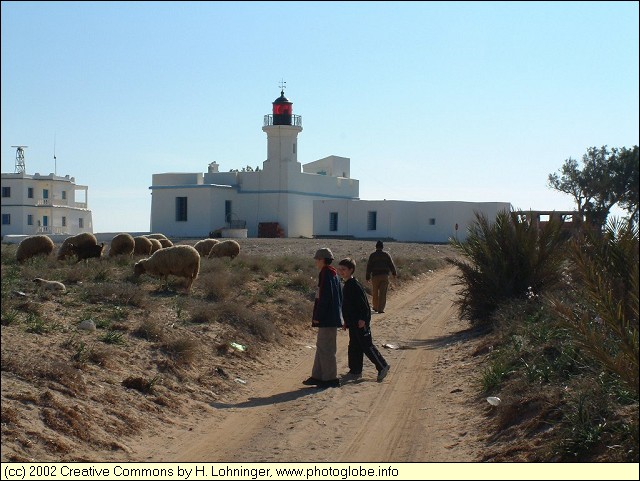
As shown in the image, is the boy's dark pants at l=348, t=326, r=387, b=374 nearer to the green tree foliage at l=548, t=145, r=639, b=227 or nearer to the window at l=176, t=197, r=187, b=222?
the green tree foliage at l=548, t=145, r=639, b=227

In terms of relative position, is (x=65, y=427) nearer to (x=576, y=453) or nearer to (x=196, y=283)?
(x=576, y=453)

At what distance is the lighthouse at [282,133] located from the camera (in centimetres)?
5897

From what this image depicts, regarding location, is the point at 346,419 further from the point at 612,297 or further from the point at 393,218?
the point at 393,218

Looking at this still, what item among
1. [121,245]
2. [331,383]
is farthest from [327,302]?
[121,245]

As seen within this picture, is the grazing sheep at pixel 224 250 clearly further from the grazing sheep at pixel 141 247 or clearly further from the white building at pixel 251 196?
the white building at pixel 251 196

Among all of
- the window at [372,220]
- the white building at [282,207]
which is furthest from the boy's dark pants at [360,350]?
the window at [372,220]

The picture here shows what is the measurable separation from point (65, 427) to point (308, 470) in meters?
2.52

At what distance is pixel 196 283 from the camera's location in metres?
19.0

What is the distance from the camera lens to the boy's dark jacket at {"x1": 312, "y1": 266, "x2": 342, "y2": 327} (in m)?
11.4

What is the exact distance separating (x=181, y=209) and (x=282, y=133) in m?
8.63

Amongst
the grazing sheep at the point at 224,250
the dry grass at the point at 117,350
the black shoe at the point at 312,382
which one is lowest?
the black shoe at the point at 312,382

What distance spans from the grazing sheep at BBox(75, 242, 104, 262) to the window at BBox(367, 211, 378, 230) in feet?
116

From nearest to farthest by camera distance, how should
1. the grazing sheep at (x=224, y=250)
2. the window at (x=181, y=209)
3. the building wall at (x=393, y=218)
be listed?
the grazing sheep at (x=224, y=250) < the building wall at (x=393, y=218) < the window at (x=181, y=209)

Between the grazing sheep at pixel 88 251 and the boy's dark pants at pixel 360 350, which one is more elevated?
the grazing sheep at pixel 88 251
